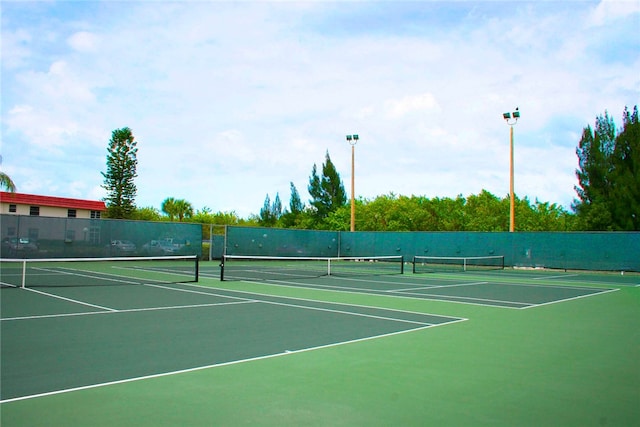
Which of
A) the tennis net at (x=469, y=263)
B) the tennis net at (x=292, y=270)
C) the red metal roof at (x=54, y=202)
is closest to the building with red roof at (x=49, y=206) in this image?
the red metal roof at (x=54, y=202)

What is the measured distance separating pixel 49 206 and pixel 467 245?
38.1 meters

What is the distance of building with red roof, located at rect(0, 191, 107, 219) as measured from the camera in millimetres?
48250

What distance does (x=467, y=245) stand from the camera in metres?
29.2

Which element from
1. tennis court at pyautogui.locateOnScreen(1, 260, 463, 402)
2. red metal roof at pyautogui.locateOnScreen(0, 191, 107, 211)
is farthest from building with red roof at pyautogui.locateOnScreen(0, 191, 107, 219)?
tennis court at pyautogui.locateOnScreen(1, 260, 463, 402)

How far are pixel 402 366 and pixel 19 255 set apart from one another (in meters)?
21.2

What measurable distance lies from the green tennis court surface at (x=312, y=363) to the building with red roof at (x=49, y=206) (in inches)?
1686

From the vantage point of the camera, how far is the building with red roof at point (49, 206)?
4825cm

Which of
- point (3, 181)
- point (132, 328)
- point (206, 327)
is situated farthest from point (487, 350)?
point (3, 181)

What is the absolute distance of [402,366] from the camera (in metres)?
5.62

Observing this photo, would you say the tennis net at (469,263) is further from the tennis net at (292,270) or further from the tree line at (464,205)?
the tree line at (464,205)

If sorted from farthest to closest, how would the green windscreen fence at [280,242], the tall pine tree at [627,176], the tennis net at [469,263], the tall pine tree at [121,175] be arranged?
the tall pine tree at [121,175] < the tall pine tree at [627,176] < the green windscreen fence at [280,242] < the tennis net at [469,263]

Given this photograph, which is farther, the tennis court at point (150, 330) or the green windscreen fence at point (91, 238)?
the green windscreen fence at point (91, 238)

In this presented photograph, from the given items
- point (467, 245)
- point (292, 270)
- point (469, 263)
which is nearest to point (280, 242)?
point (292, 270)

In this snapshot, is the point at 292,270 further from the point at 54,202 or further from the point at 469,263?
the point at 54,202
